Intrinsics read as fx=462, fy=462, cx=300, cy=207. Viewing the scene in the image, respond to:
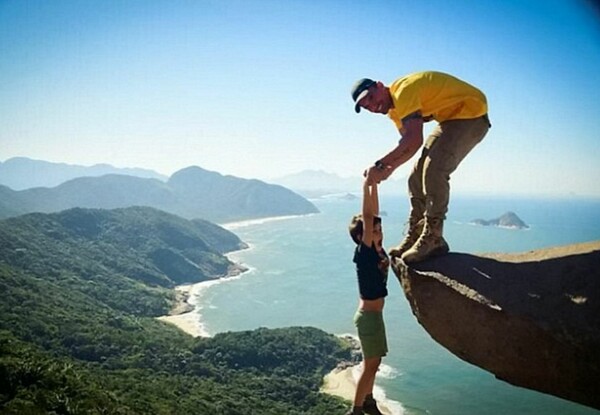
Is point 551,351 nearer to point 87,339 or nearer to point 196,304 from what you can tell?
point 87,339

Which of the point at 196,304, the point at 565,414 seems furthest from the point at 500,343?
the point at 196,304

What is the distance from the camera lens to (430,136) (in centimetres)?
408

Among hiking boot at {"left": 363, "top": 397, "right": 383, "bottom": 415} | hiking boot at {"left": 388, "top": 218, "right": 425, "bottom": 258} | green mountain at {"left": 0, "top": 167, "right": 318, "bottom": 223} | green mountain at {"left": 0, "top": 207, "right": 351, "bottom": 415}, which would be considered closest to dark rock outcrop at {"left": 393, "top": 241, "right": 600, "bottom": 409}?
hiking boot at {"left": 388, "top": 218, "right": 425, "bottom": 258}

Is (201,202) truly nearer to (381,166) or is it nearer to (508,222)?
(508,222)

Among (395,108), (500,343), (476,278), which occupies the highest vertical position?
(395,108)

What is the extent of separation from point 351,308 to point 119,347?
28961 millimetres

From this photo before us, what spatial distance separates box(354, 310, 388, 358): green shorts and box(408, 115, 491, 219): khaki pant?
1052 millimetres

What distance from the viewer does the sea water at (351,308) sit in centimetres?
3380

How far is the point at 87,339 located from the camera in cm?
3659

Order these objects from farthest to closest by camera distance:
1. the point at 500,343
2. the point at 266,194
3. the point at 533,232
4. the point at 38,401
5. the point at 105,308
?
the point at 266,194 < the point at 533,232 < the point at 105,308 < the point at 38,401 < the point at 500,343

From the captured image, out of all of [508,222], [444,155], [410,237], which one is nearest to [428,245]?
[410,237]

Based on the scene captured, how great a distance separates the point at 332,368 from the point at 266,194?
150692 mm

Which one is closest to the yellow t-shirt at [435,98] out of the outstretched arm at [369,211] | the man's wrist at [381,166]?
the man's wrist at [381,166]

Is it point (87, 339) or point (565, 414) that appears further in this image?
point (87, 339)
